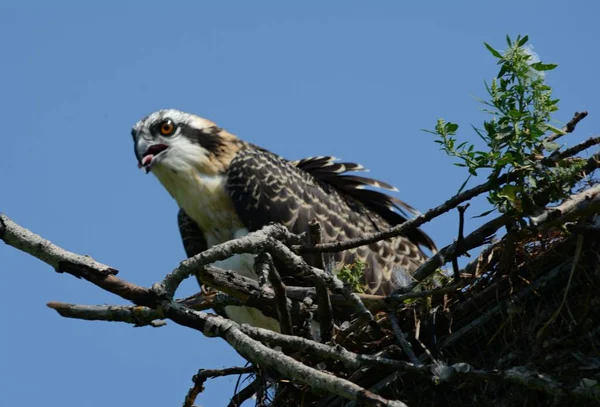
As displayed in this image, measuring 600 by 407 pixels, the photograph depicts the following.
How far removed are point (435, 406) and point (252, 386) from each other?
4.22ft

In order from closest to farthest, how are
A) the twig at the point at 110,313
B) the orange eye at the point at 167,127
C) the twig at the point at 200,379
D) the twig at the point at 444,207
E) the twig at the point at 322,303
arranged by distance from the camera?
1. the twig at the point at 110,313
2. the twig at the point at 444,207
3. the twig at the point at 322,303
4. the twig at the point at 200,379
5. the orange eye at the point at 167,127

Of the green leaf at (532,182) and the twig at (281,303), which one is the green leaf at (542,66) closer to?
the green leaf at (532,182)

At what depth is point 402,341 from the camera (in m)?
5.20

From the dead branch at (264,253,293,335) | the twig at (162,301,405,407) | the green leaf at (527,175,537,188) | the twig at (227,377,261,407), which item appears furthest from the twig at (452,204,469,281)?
the twig at (227,377,261,407)

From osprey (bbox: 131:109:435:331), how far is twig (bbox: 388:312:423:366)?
6.14ft

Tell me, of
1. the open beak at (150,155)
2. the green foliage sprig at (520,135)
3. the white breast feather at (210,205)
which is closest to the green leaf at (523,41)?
the green foliage sprig at (520,135)

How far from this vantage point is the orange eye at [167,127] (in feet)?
27.1

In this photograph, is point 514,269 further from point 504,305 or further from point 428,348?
point 428,348

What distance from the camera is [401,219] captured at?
27.7 feet

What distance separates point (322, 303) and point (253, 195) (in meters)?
2.20

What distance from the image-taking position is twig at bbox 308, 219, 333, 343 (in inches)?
215

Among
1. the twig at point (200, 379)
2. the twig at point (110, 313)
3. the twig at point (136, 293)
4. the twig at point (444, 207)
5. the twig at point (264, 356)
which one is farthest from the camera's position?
the twig at point (200, 379)

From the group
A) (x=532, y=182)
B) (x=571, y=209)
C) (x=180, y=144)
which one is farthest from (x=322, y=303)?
(x=180, y=144)


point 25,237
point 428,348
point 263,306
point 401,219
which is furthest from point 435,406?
point 401,219
